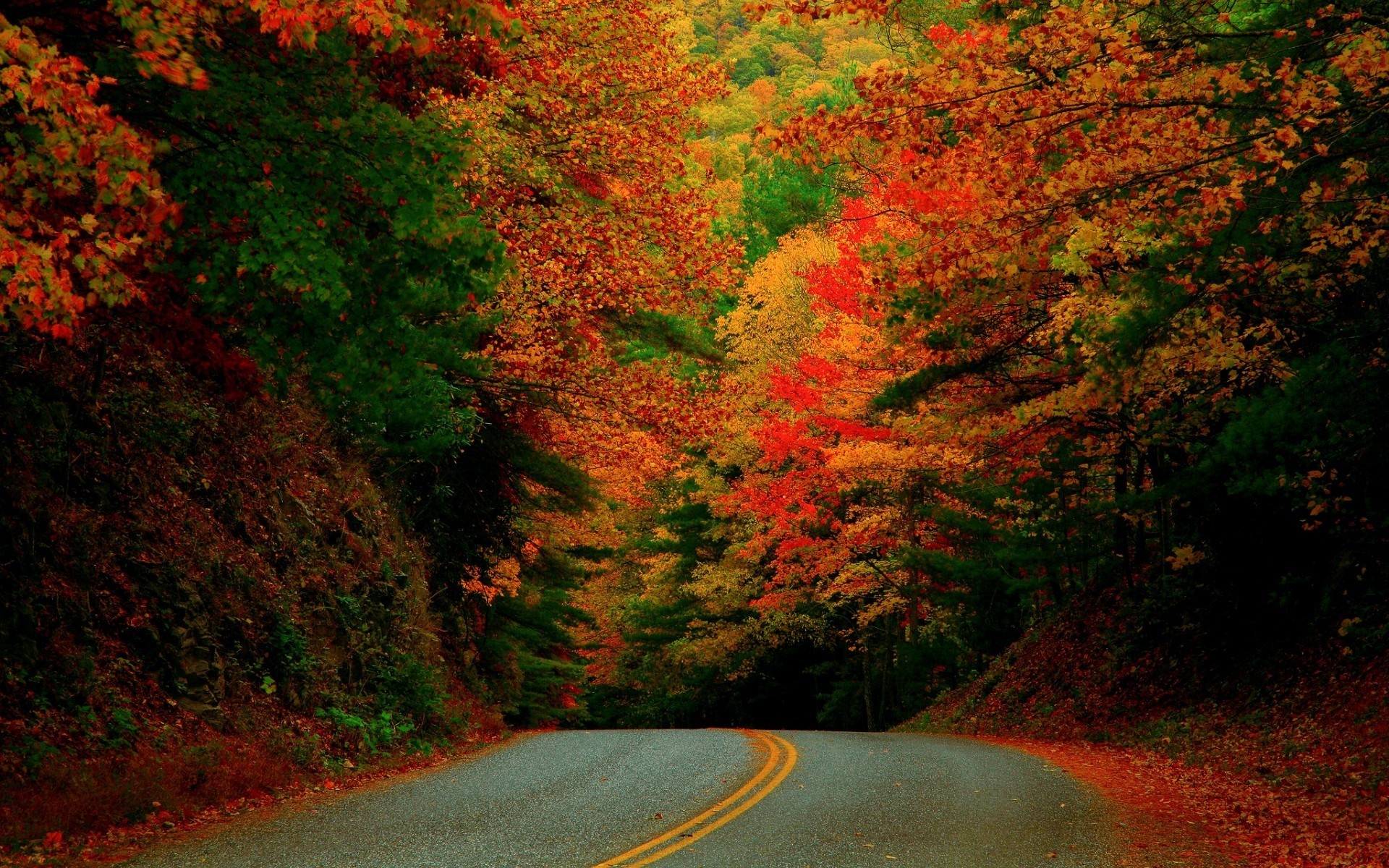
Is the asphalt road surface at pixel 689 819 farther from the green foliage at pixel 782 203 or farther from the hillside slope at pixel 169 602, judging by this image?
the green foliage at pixel 782 203

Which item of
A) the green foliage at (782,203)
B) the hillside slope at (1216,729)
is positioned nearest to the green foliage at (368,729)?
the hillside slope at (1216,729)

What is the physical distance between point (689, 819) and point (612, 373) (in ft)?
33.5

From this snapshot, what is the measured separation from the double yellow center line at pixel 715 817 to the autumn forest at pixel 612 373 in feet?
12.7

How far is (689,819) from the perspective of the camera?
30.7 feet

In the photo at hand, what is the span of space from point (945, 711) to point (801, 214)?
25.1 meters

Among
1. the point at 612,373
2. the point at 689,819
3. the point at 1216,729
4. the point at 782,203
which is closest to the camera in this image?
the point at 689,819

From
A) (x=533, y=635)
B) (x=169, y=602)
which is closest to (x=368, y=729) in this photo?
(x=169, y=602)

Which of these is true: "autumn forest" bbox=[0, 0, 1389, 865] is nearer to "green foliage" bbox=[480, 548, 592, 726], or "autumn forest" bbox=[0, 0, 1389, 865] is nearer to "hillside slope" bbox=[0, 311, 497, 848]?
"hillside slope" bbox=[0, 311, 497, 848]

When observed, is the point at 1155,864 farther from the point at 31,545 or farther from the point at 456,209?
the point at 31,545

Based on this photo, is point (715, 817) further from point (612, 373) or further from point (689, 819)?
point (612, 373)

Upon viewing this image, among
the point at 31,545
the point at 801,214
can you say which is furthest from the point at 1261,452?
the point at 801,214

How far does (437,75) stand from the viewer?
11.4 meters

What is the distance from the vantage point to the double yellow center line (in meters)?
7.72

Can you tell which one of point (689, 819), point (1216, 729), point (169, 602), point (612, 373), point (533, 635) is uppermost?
point (612, 373)
